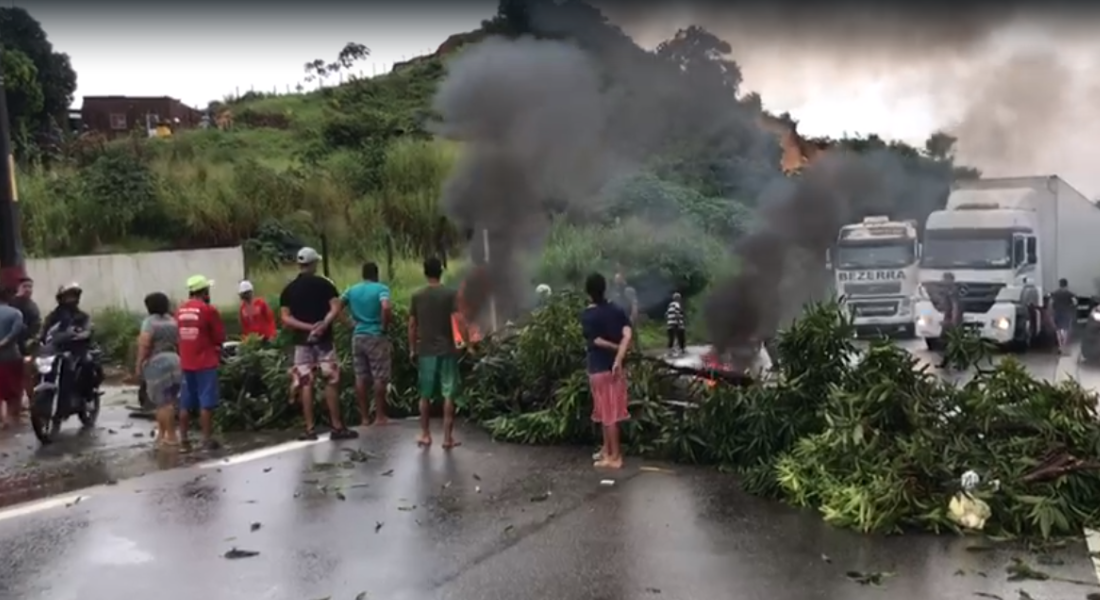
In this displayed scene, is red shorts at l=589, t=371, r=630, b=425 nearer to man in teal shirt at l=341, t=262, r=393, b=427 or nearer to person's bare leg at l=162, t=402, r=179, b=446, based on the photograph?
man in teal shirt at l=341, t=262, r=393, b=427

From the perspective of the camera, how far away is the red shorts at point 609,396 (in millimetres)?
8797

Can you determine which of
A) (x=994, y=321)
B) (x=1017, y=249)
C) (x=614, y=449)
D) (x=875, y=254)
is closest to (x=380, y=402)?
(x=614, y=449)

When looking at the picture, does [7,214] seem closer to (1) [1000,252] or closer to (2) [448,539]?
(2) [448,539]

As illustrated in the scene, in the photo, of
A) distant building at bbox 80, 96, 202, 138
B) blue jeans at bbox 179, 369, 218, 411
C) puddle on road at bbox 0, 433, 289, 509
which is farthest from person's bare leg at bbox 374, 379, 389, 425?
distant building at bbox 80, 96, 202, 138

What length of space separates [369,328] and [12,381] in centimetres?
455

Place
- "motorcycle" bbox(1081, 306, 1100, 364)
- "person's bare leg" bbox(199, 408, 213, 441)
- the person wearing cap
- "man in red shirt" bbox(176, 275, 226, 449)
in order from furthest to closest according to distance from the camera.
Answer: "motorcycle" bbox(1081, 306, 1100, 364) < "person's bare leg" bbox(199, 408, 213, 441) < the person wearing cap < "man in red shirt" bbox(176, 275, 226, 449)

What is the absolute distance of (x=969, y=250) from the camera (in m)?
17.5

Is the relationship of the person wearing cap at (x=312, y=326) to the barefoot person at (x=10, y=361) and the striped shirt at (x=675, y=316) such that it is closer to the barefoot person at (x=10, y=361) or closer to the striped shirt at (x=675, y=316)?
the barefoot person at (x=10, y=361)

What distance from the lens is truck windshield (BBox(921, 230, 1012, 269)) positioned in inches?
680

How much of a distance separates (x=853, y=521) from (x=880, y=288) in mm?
11882

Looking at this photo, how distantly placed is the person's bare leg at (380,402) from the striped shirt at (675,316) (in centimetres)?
656

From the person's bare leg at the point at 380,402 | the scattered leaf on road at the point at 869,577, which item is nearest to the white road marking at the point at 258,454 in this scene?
the person's bare leg at the point at 380,402

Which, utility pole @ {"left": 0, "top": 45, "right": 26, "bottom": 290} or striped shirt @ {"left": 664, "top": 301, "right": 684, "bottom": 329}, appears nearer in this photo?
utility pole @ {"left": 0, "top": 45, "right": 26, "bottom": 290}

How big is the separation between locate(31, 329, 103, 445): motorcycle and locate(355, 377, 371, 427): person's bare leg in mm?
2988
